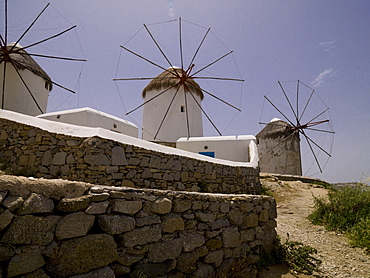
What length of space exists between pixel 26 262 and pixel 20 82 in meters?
12.7

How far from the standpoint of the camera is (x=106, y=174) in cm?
503

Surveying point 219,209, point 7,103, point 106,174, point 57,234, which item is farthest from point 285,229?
point 7,103

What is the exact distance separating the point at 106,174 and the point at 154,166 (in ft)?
3.98

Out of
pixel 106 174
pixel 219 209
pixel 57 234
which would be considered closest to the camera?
pixel 57 234

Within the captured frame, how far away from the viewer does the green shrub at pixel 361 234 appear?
4.55 m

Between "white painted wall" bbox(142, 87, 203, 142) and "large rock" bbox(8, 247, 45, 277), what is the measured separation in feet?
43.2

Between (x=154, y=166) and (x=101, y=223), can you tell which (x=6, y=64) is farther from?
(x=101, y=223)

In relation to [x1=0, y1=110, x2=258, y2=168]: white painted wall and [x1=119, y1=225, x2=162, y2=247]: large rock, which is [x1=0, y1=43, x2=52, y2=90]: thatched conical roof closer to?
[x1=0, y1=110, x2=258, y2=168]: white painted wall

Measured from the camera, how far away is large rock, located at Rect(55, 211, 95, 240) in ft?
5.92

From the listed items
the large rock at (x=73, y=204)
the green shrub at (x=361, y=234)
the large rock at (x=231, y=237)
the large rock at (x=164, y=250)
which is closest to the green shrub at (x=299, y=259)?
the green shrub at (x=361, y=234)

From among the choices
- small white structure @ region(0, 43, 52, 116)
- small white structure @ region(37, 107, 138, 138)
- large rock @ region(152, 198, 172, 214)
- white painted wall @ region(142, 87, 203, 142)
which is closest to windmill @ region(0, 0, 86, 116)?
small white structure @ region(0, 43, 52, 116)

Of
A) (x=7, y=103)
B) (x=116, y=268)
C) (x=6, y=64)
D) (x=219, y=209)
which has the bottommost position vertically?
(x=116, y=268)

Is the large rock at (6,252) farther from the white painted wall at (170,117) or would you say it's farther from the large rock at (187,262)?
the white painted wall at (170,117)

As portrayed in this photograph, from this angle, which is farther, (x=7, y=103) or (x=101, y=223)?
(x=7, y=103)
